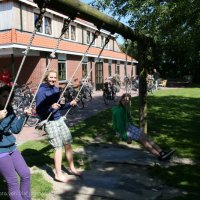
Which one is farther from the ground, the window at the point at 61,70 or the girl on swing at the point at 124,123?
the window at the point at 61,70

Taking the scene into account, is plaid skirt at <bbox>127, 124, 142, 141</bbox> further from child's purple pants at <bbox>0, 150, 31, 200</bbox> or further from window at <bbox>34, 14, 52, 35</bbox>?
window at <bbox>34, 14, 52, 35</bbox>

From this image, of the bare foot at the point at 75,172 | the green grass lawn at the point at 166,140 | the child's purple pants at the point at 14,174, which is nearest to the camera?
the child's purple pants at the point at 14,174

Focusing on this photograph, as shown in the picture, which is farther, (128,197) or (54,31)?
(54,31)

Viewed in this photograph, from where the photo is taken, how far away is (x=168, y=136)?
8.89 metres

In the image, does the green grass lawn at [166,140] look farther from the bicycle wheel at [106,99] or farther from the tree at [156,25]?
the bicycle wheel at [106,99]

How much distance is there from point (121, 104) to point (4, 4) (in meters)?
14.9

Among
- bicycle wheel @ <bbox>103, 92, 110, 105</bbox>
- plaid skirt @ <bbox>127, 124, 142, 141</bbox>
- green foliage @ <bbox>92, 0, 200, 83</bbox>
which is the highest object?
green foliage @ <bbox>92, 0, 200, 83</bbox>

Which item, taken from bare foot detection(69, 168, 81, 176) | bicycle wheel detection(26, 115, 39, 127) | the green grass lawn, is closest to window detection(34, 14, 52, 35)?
the green grass lawn

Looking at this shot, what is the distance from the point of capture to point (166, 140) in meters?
8.43

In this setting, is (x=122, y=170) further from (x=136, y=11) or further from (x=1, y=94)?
(x=136, y=11)

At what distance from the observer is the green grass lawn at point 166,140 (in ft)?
18.5

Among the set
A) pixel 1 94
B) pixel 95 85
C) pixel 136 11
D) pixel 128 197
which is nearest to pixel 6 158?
pixel 1 94

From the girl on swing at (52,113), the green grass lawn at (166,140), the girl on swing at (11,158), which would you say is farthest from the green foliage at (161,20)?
the girl on swing at (11,158)

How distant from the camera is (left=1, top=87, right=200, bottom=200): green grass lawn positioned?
5633 millimetres
